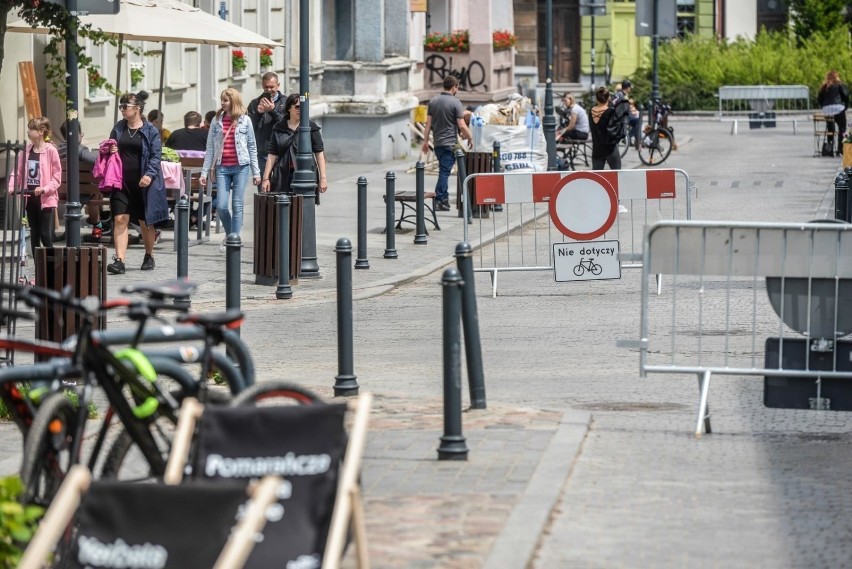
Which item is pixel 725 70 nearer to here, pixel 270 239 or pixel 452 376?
pixel 270 239

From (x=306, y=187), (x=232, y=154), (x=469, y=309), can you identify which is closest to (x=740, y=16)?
(x=232, y=154)

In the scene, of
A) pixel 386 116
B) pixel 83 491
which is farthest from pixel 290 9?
pixel 83 491

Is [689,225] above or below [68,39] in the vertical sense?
below

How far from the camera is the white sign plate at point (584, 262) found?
15219mm

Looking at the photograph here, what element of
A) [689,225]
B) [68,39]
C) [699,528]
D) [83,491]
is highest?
[68,39]

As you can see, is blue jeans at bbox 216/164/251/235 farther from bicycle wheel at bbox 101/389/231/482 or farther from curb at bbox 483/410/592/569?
bicycle wheel at bbox 101/389/231/482

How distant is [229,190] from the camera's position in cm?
1856

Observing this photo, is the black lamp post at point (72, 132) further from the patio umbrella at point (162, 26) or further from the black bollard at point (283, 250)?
the patio umbrella at point (162, 26)

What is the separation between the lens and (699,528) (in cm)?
717

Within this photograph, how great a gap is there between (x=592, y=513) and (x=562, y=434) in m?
1.58

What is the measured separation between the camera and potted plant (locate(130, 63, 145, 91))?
25.3 meters

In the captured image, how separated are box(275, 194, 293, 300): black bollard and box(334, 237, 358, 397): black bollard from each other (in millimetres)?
5301

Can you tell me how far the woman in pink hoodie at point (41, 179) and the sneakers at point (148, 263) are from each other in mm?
920

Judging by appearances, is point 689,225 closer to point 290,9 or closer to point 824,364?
point 824,364
